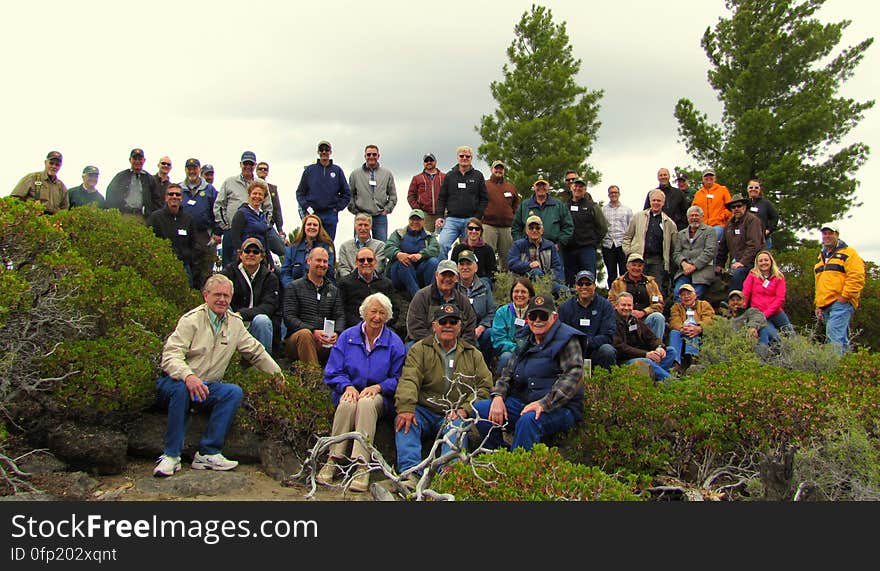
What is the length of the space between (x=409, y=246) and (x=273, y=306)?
2.60 metres

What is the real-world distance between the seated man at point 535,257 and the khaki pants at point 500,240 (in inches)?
58.1

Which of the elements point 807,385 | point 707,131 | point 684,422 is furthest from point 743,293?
point 707,131

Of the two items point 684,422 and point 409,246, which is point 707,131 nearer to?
point 409,246

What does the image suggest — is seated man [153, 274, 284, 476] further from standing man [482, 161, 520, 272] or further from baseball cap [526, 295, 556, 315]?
standing man [482, 161, 520, 272]

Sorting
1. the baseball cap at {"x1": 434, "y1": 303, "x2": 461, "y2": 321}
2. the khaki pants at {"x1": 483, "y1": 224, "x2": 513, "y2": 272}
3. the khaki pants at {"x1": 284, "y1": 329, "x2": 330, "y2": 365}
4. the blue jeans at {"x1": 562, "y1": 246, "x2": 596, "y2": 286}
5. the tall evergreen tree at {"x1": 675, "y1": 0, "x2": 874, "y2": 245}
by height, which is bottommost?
the khaki pants at {"x1": 284, "y1": 329, "x2": 330, "y2": 365}

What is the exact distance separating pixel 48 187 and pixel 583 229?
8317 millimetres

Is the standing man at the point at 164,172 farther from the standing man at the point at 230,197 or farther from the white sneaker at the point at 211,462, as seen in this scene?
the white sneaker at the point at 211,462

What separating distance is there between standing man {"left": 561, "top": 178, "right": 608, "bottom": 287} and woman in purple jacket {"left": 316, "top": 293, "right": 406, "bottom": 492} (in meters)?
5.67

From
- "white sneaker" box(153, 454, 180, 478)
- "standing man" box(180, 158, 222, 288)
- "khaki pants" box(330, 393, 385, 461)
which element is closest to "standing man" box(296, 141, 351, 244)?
"standing man" box(180, 158, 222, 288)

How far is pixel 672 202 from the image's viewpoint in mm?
13578

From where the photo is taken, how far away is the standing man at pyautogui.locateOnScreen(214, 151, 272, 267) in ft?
38.6

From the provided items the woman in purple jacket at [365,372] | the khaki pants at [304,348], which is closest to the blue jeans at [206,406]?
the woman in purple jacket at [365,372]

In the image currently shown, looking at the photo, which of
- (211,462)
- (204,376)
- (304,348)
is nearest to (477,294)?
(304,348)

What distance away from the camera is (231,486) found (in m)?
6.87
